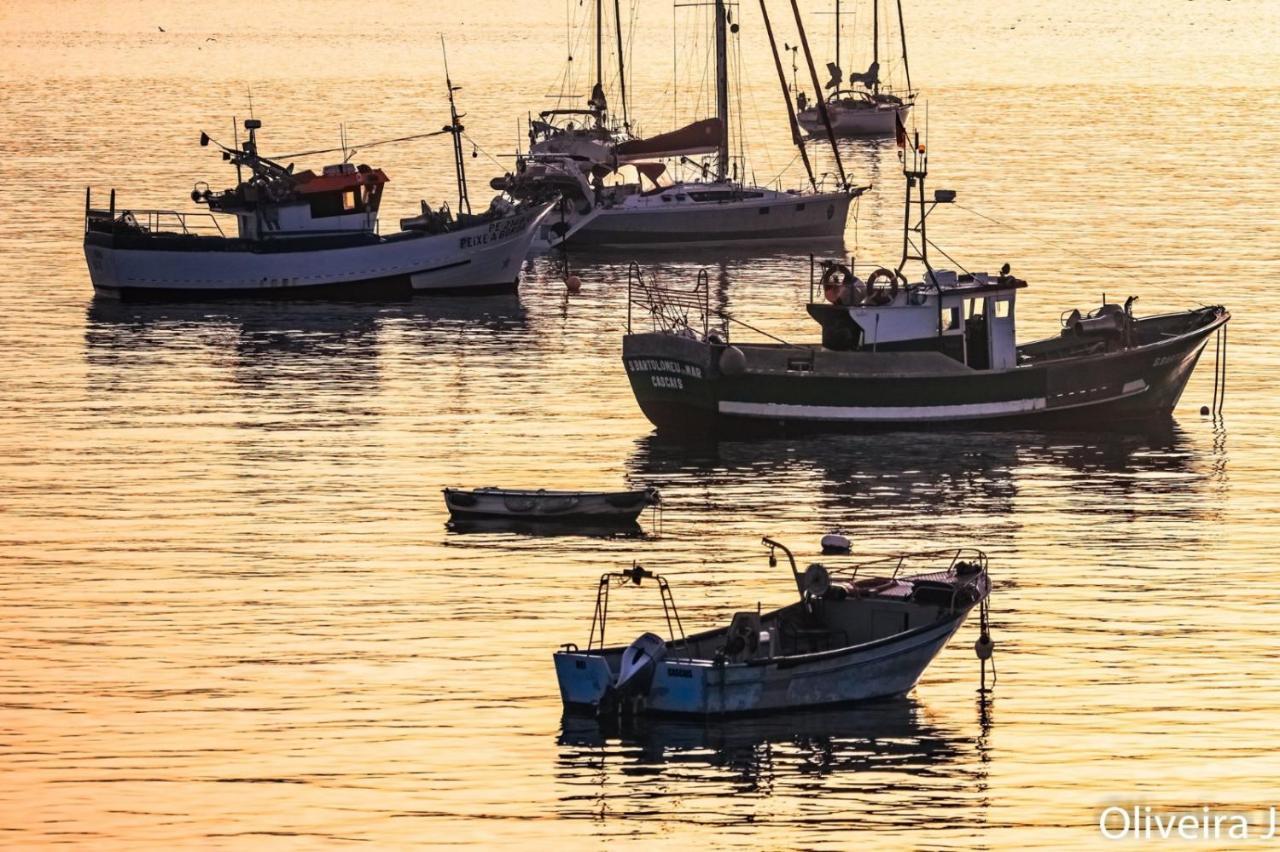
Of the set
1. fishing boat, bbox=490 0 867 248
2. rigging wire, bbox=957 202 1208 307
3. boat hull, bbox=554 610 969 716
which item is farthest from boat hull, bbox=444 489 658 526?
fishing boat, bbox=490 0 867 248

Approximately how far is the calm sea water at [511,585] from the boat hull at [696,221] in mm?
8791

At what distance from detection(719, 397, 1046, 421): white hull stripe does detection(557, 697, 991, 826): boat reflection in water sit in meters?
23.8

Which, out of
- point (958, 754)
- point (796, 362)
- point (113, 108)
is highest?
point (113, 108)

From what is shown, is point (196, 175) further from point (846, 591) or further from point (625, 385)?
point (846, 591)

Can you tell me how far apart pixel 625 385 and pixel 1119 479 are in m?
18.4

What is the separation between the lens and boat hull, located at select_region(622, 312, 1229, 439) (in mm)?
66125

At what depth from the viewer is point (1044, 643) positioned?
46875 mm

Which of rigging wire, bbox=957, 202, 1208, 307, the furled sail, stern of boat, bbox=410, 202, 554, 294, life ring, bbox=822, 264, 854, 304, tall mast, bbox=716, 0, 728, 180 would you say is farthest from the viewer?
the furled sail

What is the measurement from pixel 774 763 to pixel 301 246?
56.0 meters

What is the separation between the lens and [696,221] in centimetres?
10750

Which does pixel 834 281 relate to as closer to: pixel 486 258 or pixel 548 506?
pixel 548 506

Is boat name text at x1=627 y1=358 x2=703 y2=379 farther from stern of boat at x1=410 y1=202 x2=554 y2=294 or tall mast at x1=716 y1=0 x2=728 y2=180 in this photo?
tall mast at x1=716 y1=0 x2=728 y2=180

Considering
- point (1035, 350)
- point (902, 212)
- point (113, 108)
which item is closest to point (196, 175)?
point (902, 212)

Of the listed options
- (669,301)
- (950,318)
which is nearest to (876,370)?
(950,318)
